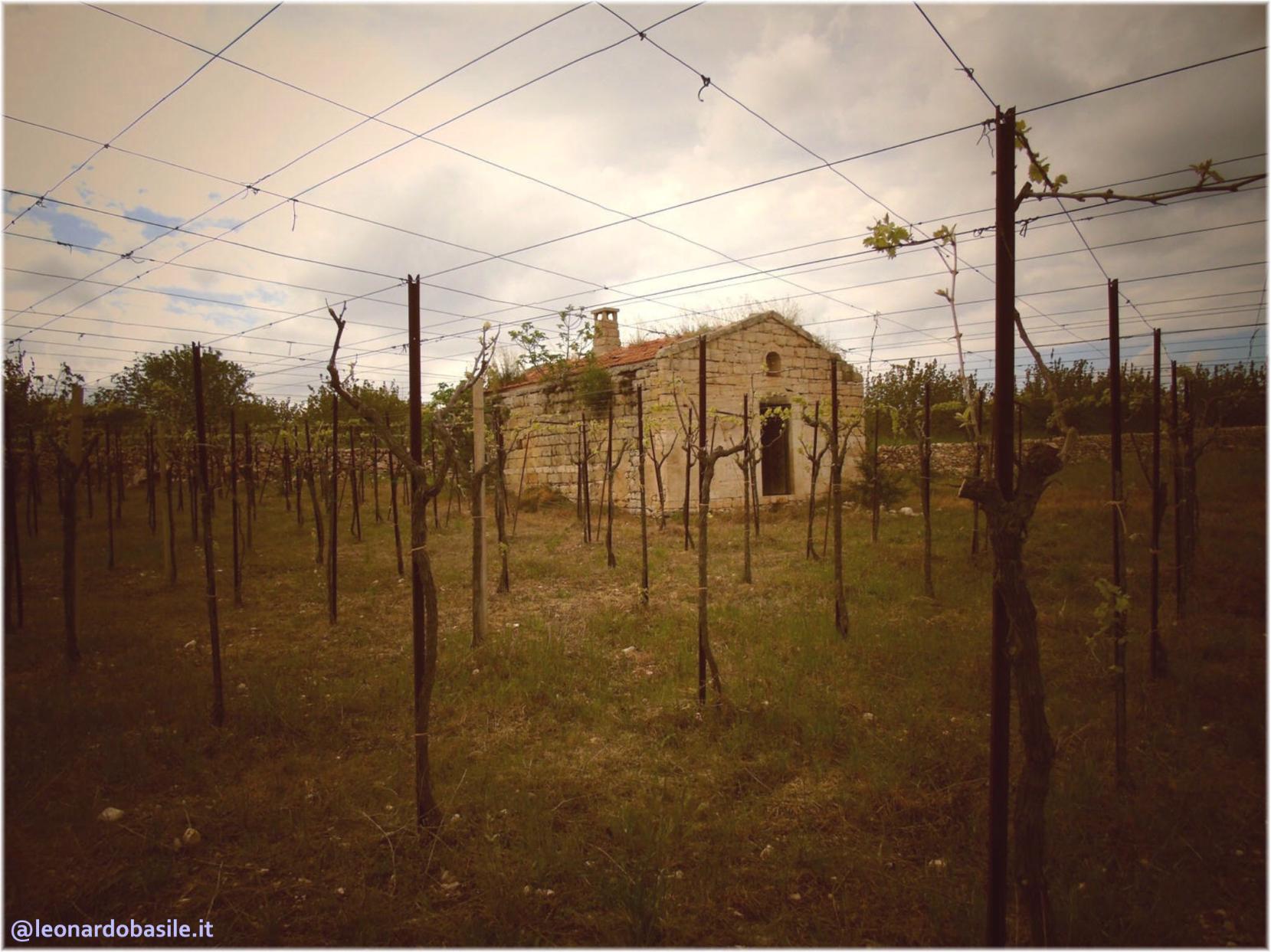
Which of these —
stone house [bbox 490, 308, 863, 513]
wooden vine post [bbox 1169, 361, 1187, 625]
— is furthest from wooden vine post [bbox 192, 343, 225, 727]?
stone house [bbox 490, 308, 863, 513]

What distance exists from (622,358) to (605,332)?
2.84m

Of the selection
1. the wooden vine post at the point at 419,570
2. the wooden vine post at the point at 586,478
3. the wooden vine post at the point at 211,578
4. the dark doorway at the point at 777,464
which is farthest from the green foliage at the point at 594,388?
the wooden vine post at the point at 419,570

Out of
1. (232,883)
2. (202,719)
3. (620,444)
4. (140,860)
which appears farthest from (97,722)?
(620,444)

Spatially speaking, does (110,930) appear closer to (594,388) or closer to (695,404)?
(695,404)

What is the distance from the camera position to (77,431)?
5.76 meters

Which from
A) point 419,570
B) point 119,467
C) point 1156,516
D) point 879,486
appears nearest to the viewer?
point 419,570

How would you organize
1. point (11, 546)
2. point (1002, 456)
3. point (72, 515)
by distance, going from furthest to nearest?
point (11, 546), point (72, 515), point (1002, 456)

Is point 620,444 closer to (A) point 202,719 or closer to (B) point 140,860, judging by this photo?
(A) point 202,719

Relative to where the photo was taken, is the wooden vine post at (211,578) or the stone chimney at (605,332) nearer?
the wooden vine post at (211,578)

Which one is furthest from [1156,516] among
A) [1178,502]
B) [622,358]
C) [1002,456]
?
[622,358]

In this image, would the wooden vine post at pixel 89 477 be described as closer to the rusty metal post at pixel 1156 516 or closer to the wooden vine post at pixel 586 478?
the wooden vine post at pixel 586 478

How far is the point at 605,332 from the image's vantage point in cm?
1925

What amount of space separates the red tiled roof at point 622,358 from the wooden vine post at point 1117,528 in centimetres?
1138

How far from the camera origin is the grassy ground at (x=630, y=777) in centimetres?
287
